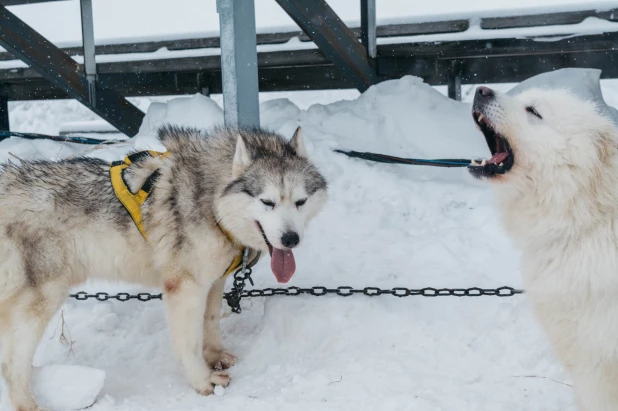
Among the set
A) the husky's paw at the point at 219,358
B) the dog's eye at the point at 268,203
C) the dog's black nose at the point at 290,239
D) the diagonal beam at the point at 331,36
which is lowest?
the husky's paw at the point at 219,358

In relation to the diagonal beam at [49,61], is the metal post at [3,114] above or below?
below


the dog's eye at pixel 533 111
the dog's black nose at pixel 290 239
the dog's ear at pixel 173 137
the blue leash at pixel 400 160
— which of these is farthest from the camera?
the blue leash at pixel 400 160

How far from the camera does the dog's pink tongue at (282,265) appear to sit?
3857mm

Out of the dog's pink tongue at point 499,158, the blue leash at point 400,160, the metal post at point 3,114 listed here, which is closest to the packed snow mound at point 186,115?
the blue leash at point 400,160

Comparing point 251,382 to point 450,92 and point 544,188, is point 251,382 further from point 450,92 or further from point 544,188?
point 450,92

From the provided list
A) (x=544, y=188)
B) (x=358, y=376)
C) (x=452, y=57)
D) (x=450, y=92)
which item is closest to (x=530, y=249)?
(x=544, y=188)

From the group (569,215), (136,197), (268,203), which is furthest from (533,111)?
(136,197)

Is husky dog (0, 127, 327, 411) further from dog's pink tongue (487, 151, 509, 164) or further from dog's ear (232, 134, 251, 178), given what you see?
dog's pink tongue (487, 151, 509, 164)

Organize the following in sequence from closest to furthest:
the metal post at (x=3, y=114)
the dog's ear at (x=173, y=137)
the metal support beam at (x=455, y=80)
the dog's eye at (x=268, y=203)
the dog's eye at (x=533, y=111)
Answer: the dog's eye at (x=533, y=111) < the dog's eye at (x=268, y=203) < the dog's ear at (x=173, y=137) < the metal support beam at (x=455, y=80) < the metal post at (x=3, y=114)

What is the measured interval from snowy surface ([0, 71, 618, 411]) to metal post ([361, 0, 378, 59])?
1099 millimetres

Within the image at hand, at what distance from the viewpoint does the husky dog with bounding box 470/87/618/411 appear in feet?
8.79

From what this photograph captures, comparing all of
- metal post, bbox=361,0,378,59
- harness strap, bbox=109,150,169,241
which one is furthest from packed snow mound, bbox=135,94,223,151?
harness strap, bbox=109,150,169,241

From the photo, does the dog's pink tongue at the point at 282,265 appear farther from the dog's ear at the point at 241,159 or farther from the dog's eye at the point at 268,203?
the dog's ear at the point at 241,159

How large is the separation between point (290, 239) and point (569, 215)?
5.07ft
